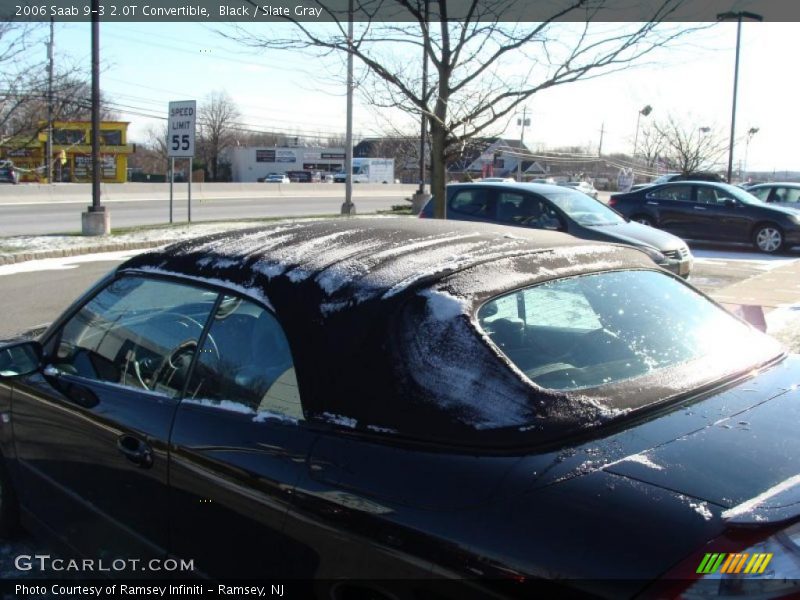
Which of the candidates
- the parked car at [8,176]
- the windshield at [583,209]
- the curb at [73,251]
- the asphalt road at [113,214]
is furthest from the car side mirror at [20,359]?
the parked car at [8,176]

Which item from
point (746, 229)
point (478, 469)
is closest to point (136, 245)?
point (746, 229)

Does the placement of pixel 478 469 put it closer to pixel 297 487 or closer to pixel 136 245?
pixel 297 487

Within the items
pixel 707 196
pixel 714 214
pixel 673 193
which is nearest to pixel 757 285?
pixel 714 214

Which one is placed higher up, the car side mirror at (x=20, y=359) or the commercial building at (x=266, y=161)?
the commercial building at (x=266, y=161)

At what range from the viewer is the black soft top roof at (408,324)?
197cm

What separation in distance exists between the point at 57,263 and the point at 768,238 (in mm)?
14390

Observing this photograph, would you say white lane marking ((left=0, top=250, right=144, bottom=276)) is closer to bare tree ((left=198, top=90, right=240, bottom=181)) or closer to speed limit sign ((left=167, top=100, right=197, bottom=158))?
speed limit sign ((left=167, top=100, right=197, bottom=158))

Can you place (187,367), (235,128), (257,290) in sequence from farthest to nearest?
(235,128)
(187,367)
(257,290)

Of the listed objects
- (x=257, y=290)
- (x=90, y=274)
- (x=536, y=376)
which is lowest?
(x=90, y=274)

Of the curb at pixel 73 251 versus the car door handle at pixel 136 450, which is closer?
the car door handle at pixel 136 450

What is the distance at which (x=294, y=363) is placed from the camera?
→ 2.22m

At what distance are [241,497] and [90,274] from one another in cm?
1105

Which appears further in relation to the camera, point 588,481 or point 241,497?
point 241,497

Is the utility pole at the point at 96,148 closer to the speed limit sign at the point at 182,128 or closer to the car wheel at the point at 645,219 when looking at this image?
the speed limit sign at the point at 182,128
